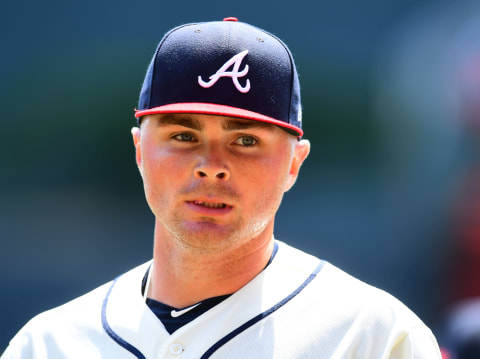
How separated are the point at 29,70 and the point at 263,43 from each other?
3309 mm

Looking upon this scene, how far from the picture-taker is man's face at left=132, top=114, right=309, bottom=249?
53.6 inches

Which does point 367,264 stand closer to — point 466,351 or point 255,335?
point 466,351

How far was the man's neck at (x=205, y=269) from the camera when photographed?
4.80ft

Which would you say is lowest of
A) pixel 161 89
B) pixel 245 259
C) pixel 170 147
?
pixel 245 259

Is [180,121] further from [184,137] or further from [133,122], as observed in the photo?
[133,122]

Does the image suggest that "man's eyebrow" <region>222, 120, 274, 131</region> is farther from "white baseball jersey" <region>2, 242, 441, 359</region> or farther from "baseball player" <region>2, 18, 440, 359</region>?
"white baseball jersey" <region>2, 242, 441, 359</region>

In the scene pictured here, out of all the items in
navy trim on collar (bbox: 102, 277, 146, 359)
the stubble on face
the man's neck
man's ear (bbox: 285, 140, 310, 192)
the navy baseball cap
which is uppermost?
the navy baseball cap

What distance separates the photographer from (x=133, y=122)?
4.28 meters

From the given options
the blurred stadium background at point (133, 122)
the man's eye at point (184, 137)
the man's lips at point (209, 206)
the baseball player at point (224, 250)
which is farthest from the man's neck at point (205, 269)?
the blurred stadium background at point (133, 122)

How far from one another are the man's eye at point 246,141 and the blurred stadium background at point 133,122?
2.77m

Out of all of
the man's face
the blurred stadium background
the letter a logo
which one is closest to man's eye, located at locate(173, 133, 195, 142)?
the man's face

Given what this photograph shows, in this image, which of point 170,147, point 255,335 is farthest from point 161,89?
point 255,335

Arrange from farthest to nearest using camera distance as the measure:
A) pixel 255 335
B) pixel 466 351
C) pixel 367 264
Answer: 1. pixel 367 264
2. pixel 466 351
3. pixel 255 335

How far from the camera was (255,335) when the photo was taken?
1.38 metres
